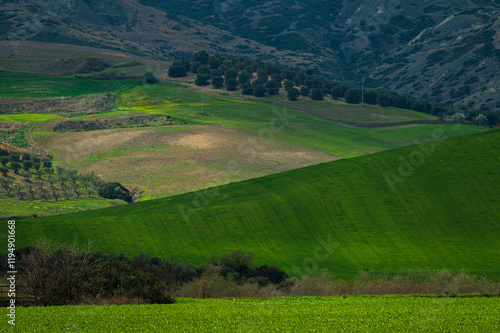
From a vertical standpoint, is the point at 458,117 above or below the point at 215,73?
below

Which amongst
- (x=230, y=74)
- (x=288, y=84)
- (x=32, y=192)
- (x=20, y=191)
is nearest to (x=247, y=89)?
(x=230, y=74)

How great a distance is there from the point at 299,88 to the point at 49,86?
8151cm

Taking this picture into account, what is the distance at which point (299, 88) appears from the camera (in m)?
186

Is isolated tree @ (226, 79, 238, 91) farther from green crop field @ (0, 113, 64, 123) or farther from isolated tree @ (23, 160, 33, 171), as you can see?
isolated tree @ (23, 160, 33, 171)

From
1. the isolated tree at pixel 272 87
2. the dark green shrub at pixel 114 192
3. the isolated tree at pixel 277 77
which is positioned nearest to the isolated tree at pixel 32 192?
the dark green shrub at pixel 114 192

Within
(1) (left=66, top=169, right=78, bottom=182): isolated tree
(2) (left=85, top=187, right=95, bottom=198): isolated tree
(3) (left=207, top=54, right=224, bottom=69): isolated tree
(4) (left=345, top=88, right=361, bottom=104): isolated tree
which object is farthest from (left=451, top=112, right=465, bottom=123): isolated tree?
(1) (left=66, top=169, right=78, bottom=182): isolated tree

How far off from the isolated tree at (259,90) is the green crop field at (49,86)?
130 feet

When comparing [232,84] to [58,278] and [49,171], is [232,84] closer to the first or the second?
[49,171]

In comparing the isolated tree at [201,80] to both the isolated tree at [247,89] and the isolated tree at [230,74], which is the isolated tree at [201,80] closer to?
the isolated tree at [230,74]

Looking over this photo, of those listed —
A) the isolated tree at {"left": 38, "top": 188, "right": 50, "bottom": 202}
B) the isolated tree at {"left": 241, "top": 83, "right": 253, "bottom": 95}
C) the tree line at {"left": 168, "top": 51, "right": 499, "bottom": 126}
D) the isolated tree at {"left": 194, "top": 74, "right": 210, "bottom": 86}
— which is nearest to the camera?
the isolated tree at {"left": 38, "top": 188, "right": 50, "bottom": 202}

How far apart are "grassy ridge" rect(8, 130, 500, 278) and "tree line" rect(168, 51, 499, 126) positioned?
3623 inches

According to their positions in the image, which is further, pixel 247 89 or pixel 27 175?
pixel 247 89

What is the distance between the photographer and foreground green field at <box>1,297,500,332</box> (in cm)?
2980

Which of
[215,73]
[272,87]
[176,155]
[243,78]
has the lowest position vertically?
[176,155]
